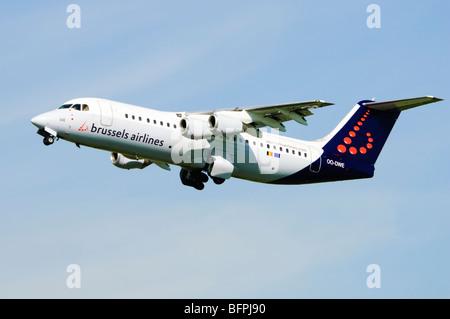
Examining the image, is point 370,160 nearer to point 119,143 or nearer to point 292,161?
point 292,161

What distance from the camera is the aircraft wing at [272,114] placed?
2823 cm

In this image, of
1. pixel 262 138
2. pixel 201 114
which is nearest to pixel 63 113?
pixel 201 114

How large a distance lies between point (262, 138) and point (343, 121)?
3892mm

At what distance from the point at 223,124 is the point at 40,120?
5.51 meters

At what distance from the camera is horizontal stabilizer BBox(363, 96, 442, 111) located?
95.5 ft

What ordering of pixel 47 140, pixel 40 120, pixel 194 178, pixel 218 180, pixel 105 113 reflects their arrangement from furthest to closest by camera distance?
1. pixel 194 178
2. pixel 218 180
3. pixel 105 113
4. pixel 47 140
5. pixel 40 120

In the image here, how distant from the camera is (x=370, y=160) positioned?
31922mm

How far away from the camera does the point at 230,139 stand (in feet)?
95.7

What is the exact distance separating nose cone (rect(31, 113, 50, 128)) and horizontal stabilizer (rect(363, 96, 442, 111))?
38.3 ft

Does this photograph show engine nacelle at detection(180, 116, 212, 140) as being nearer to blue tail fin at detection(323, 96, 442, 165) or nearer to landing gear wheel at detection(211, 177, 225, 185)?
landing gear wheel at detection(211, 177, 225, 185)

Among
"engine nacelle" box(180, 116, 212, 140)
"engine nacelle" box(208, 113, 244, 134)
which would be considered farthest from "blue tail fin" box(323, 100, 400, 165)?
"engine nacelle" box(180, 116, 212, 140)

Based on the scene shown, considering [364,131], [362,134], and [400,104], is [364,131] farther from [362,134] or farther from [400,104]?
[400,104]

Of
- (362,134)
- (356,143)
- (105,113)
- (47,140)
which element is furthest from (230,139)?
(47,140)

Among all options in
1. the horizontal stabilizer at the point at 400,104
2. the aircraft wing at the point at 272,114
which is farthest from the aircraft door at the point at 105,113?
the horizontal stabilizer at the point at 400,104
